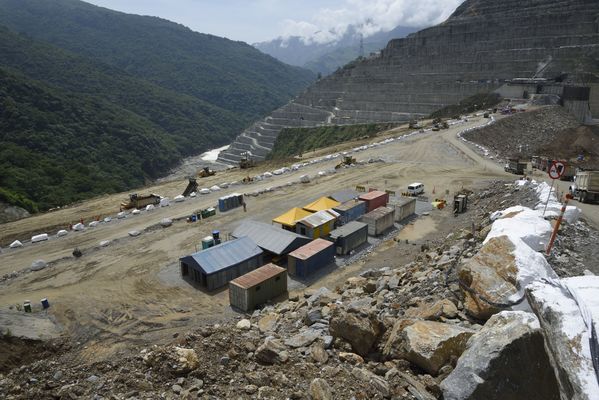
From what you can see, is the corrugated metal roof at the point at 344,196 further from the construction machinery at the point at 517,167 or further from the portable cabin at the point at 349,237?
the construction machinery at the point at 517,167

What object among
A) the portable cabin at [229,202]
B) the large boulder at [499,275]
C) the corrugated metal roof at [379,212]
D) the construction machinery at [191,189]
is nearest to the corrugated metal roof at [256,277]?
the corrugated metal roof at [379,212]

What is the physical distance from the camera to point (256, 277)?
1912cm

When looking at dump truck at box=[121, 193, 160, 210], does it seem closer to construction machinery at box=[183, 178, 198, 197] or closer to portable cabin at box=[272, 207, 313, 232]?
construction machinery at box=[183, 178, 198, 197]

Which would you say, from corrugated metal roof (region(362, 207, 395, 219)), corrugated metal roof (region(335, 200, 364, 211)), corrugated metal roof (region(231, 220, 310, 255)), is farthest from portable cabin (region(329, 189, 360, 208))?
corrugated metal roof (region(231, 220, 310, 255))

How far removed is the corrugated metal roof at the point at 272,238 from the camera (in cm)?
2330

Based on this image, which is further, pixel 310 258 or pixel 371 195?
pixel 371 195

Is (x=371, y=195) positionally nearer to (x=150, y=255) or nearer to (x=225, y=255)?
(x=225, y=255)

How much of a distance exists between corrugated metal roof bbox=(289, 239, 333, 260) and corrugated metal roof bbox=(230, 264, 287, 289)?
224 cm

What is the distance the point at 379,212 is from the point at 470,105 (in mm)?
52816

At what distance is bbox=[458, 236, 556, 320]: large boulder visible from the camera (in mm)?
9141

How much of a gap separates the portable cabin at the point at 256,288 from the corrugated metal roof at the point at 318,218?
5.93 meters

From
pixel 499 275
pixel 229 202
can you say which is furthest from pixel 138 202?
pixel 499 275

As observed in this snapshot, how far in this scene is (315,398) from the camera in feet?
24.7

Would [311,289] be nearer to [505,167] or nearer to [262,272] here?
[262,272]
